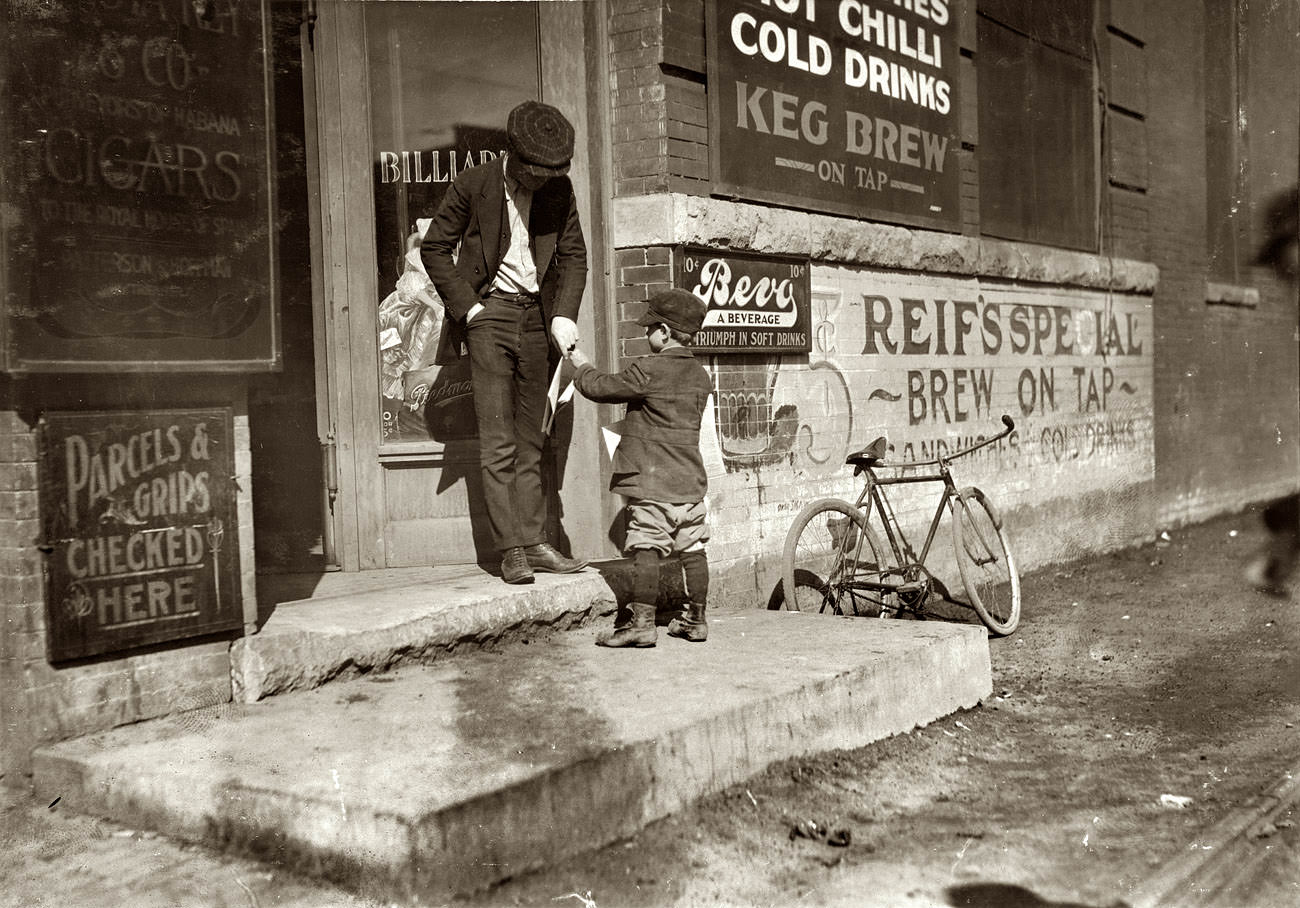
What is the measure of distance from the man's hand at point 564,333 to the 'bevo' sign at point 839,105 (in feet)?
5.63

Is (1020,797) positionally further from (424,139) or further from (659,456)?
(424,139)

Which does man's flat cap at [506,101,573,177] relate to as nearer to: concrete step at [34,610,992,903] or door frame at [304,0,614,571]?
door frame at [304,0,614,571]

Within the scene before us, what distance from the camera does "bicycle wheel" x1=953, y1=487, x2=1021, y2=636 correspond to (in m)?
7.48

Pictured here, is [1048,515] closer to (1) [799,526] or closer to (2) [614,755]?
(1) [799,526]

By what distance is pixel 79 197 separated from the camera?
13.4 feet

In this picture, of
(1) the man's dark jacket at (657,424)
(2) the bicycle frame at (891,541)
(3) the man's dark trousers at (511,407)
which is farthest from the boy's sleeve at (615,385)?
(2) the bicycle frame at (891,541)

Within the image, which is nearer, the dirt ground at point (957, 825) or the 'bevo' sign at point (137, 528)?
the dirt ground at point (957, 825)

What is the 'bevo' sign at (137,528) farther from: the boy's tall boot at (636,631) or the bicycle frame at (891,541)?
the bicycle frame at (891,541)

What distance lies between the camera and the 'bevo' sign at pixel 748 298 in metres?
6.71

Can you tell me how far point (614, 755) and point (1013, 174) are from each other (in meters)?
7.60

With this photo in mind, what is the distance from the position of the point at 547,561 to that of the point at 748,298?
7.01 feet

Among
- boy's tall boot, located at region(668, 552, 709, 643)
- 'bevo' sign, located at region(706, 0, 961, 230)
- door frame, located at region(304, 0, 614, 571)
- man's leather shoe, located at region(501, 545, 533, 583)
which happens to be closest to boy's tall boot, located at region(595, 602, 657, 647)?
boy's tall boot, located at region(668, 552, 709, 643)

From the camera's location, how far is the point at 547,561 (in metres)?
5.87

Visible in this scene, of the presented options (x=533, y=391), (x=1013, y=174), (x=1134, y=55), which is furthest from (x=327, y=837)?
(x=1134, y=55)
